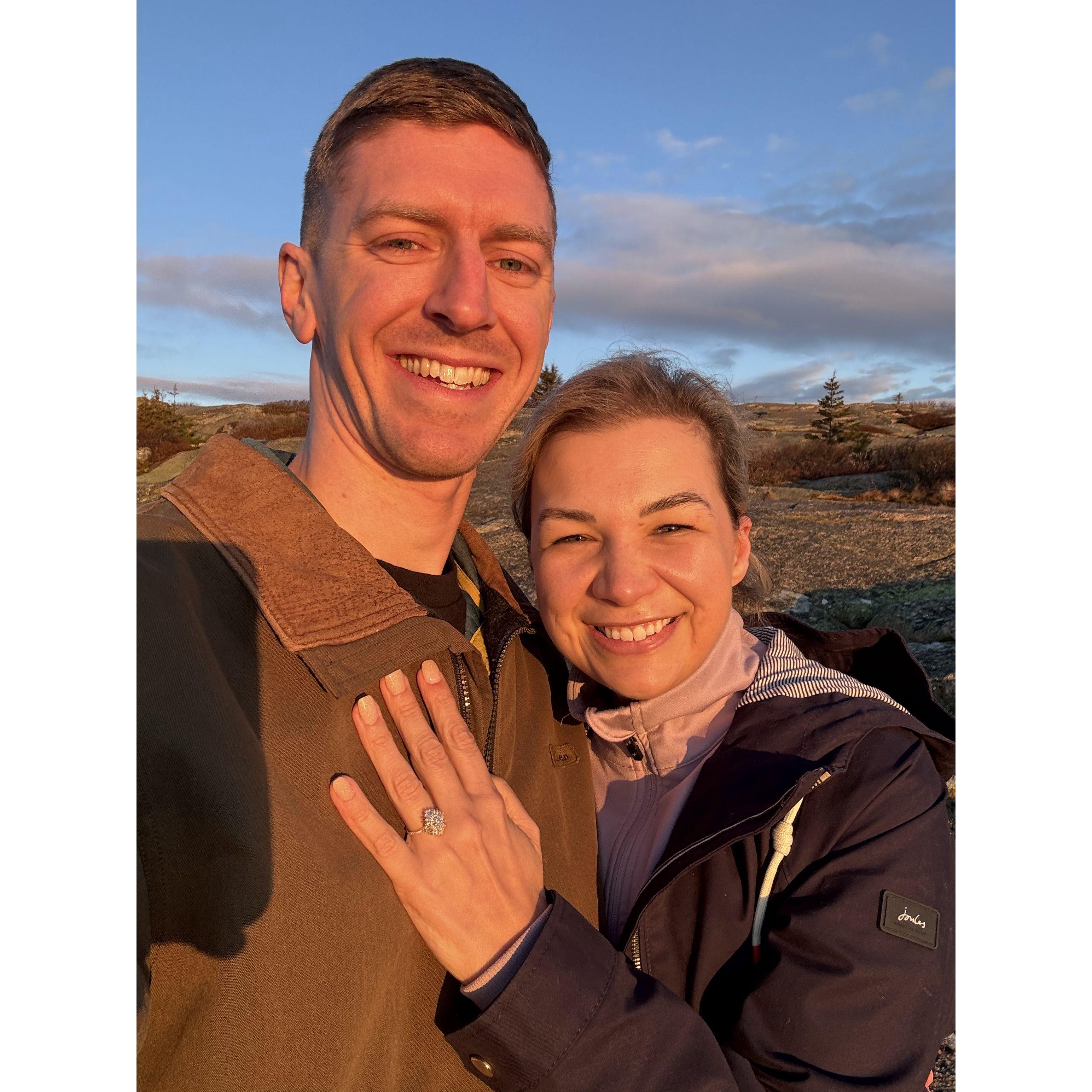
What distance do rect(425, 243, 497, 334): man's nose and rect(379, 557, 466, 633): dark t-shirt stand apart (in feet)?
2.16

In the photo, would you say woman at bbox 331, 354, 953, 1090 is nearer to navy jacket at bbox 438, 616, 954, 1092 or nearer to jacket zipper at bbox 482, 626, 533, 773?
navy jacket at bbox 438, 616, 954, 1092

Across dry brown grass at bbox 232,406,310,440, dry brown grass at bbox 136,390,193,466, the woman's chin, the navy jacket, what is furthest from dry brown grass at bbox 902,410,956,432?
the navy jacket

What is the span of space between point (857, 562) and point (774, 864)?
6.92 meters

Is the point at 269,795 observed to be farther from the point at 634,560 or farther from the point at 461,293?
the point at 461,293

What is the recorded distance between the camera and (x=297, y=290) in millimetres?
2281

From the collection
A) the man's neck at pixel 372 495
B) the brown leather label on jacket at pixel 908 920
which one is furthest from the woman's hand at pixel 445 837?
the brown leather label on jacket at pixel 908 920

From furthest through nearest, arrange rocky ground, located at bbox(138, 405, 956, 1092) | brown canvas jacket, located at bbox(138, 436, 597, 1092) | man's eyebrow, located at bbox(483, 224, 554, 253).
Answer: rocky ground, located at bbox(138, 405, 956, 1092) < man's eyebrow, located at bbox(483, 224, 554, 253) < brown canvas jacket, located at bbox(138, 436, 597, 1092)

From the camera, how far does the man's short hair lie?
206cm

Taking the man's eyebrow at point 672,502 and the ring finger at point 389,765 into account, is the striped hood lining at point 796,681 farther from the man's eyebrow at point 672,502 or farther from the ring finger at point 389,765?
the ring finger at point 389,765

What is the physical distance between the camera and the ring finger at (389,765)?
152 centimetres

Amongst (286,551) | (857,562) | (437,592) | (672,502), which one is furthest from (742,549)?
(857,562)
